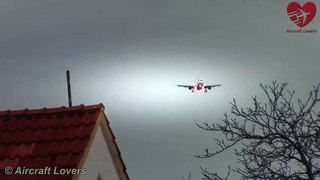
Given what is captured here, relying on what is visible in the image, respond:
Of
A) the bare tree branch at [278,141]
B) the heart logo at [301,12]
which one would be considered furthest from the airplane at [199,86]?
the heart logo at [301,12]

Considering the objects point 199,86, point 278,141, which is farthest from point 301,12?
point 278,141

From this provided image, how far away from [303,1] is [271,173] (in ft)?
3.69

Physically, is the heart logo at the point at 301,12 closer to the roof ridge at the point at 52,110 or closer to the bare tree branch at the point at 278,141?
the bare tree branch at the point at 278,141

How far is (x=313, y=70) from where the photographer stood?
2494 millimetres

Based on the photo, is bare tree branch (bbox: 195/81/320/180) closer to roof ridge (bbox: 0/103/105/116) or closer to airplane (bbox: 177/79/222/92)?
airplane (bbox: 177/79/222/92)

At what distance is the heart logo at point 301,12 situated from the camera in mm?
2520

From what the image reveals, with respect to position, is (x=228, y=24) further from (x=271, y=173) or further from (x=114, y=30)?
(x=271, y=173)

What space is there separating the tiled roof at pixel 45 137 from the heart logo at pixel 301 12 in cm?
131

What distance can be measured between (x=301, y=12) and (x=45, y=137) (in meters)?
1.61

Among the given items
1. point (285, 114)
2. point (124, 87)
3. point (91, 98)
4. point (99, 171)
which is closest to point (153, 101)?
point (124, 87)

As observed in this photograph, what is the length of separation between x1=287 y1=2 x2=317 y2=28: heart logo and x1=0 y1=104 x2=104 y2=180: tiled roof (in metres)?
1.31

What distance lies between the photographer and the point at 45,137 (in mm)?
1747

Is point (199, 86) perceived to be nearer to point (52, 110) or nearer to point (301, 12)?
point (301, 12)

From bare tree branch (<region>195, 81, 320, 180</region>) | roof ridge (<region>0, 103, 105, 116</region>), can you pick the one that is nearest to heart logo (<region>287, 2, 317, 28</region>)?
bare tree branch (<region>195, 81, 320, 180</region>)
